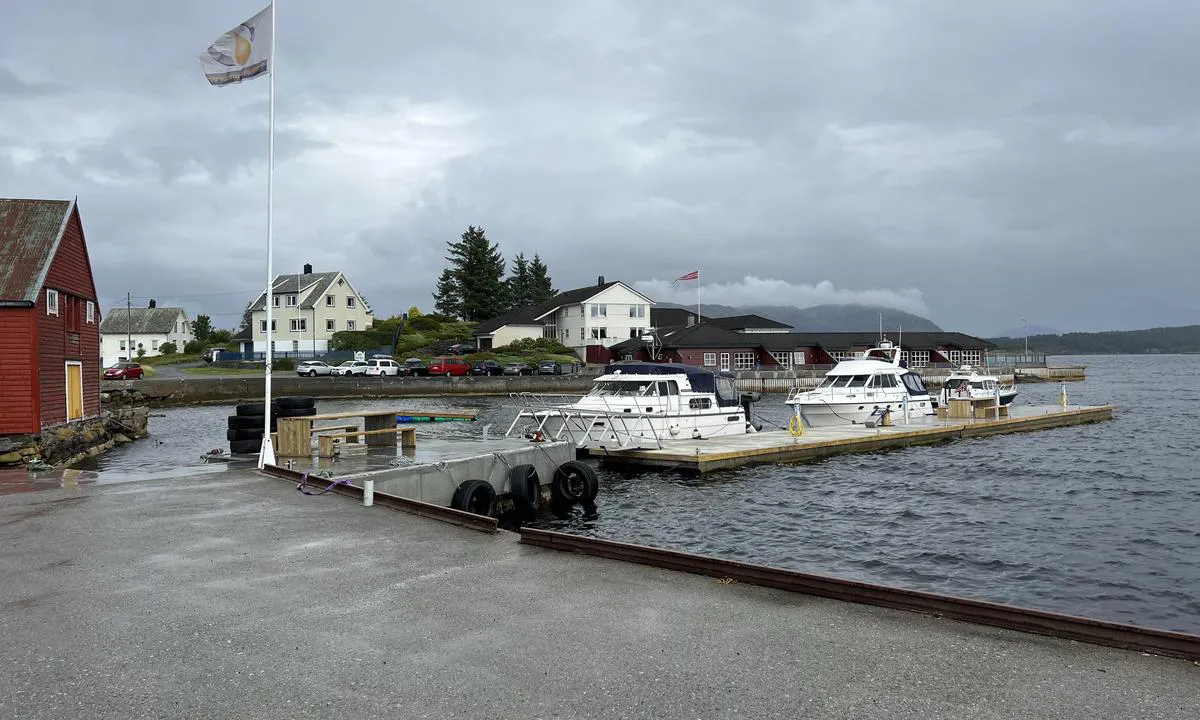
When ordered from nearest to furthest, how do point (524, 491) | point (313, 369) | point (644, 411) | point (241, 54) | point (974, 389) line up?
point (241, 54) < point (524, 491) < point (644, 411) < point (974, 389) < point (313, 369)

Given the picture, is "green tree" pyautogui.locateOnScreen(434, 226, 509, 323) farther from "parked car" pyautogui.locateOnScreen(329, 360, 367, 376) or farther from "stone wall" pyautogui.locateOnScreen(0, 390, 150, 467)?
"stone wall" pyautogui.locateOnScreen(0, 390, 150, 467)

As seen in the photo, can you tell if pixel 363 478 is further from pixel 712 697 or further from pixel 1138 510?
pixel 1138 510

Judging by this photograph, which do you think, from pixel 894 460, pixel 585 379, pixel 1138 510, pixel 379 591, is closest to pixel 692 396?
pixel 894 460

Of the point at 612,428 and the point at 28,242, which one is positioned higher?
the point at 28,242

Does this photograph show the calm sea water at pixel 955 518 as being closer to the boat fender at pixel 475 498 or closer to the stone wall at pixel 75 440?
→ the stone wall at pixel 75 440

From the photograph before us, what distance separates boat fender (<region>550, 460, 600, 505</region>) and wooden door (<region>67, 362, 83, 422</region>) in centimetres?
1822

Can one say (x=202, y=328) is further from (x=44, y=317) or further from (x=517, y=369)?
(x=44, y=317)

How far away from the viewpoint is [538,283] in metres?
136

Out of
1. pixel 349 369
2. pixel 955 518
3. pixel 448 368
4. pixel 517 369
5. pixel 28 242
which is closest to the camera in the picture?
pixel 955 518

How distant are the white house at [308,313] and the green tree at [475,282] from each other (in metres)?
23.6

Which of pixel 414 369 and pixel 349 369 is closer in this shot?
pixel 349 369

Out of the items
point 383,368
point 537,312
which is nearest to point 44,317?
point 383,368

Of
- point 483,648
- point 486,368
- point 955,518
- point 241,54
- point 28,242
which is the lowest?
point 955,518

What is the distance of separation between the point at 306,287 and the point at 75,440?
69947mm
